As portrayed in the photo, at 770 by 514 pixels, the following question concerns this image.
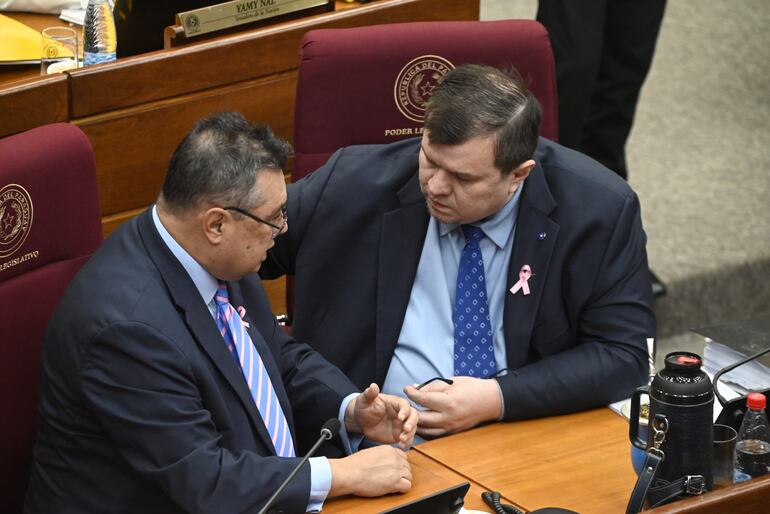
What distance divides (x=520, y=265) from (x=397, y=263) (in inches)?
9.5

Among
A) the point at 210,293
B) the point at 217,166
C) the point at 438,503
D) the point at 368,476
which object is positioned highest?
the point at 217,166

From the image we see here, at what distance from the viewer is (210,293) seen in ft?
7.24

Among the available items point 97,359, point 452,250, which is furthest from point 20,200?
point 452,250

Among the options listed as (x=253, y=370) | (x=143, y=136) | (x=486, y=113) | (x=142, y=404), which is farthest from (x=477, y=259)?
(x=143, y=136)

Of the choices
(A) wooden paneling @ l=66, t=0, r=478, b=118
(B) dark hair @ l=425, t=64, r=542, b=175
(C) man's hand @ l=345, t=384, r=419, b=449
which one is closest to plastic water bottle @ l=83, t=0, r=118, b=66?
(A) wooden paneling @ l=66, t=0, r=478, b=118

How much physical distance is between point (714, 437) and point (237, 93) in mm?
1742

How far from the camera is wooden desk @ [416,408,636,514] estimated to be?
2.18 metres

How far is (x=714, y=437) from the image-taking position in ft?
6.98

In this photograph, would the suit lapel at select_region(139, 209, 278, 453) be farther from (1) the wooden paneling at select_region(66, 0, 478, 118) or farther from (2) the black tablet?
(1) the wooden paneling at select_region(66, 0, 478, 118)

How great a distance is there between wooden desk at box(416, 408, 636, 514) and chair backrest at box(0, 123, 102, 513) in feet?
2.25

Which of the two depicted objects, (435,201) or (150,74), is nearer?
(435,201)

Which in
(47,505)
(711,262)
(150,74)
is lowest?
(711,262)

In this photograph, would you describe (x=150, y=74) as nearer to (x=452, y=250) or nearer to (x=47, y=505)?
(x=452, y=250)

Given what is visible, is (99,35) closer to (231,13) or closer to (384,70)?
(231,13)
